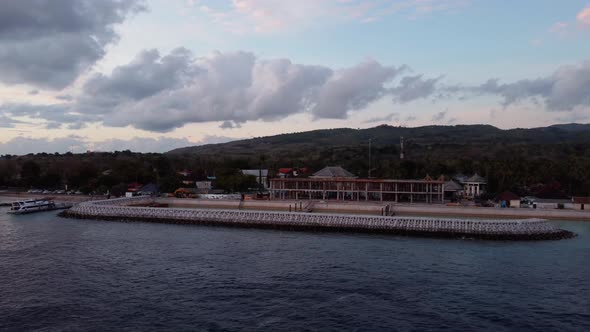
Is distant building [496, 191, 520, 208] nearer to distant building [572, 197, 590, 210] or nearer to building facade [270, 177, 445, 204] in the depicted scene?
distant building [572, 197, 590, 210]

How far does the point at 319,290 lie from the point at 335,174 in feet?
195

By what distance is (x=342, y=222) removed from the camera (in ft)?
156

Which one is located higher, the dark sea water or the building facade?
the building facade

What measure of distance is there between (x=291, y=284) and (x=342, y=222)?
71.3 feet

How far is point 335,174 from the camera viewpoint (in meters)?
84.2

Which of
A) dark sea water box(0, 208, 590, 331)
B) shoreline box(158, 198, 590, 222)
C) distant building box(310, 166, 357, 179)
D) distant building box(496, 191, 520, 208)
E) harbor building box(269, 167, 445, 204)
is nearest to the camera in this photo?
dark sea water box(0, 208, 590, 331)

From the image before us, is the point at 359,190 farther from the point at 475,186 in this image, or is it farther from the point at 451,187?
the point at 475,186

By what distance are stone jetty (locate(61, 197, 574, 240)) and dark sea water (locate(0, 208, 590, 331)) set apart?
109 inches

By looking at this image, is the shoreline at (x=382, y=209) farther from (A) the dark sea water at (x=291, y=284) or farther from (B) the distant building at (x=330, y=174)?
(A) the dark sea water at (x=291, y=284)

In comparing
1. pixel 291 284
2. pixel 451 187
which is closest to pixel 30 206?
pixel 291 284

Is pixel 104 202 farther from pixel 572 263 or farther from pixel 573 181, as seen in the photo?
pixel 573 181

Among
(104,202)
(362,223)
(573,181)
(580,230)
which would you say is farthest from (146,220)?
(573,181)

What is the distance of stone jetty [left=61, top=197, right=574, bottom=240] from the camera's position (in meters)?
42.9

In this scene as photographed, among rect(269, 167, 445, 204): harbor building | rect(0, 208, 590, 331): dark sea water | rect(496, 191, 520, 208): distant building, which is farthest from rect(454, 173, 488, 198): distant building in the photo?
rect(0, 208, 590, 331): dark sea water
